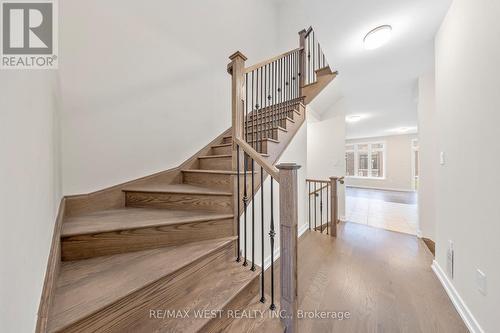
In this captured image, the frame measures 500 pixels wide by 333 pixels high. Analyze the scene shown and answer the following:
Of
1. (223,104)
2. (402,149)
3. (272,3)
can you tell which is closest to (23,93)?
(223,104)

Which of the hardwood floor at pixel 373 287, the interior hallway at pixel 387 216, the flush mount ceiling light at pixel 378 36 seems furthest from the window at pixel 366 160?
the flush mount ceiling light at pixel 378 36

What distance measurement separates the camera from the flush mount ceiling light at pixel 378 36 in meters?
2.03

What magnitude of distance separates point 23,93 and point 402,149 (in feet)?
36.0

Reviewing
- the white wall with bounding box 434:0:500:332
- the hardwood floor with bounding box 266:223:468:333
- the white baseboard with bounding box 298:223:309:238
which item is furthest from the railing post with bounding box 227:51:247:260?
the white baseboard with bounding box 298:223:309:238

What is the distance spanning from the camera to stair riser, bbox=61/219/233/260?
1.17 m

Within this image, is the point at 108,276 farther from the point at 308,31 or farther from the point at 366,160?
the point at 366,160

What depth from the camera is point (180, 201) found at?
67.1 inches

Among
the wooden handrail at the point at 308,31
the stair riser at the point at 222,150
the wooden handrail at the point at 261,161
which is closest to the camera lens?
the wooden handrail at the point at 261,161

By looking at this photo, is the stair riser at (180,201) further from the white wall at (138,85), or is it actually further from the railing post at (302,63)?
the railing post at (302,63)

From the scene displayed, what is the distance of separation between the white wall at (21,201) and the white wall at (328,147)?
4.42m

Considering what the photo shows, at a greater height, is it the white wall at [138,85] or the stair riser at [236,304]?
the white wall at [138,85]

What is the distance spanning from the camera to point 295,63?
3.35 meters

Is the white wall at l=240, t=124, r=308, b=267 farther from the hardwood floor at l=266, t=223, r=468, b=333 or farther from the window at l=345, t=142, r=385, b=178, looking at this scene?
the window at l=345, t=142, r=385, b=178

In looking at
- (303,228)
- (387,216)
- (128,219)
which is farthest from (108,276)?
(387,216)
